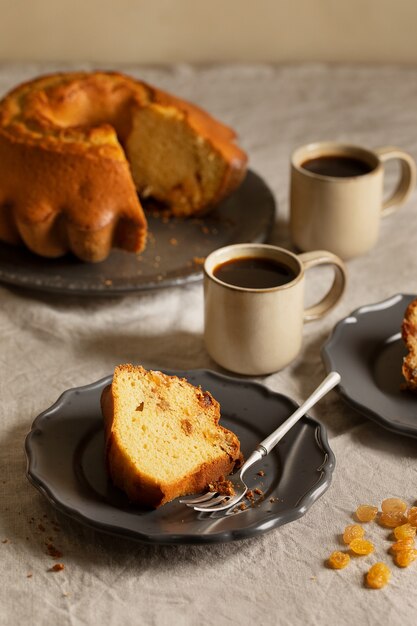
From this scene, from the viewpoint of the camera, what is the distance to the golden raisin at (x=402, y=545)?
1.71m

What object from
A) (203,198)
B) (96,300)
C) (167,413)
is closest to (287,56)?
(203,198)

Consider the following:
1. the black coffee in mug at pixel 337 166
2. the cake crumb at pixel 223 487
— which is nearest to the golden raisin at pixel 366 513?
the cake crumb at pixel 223 487

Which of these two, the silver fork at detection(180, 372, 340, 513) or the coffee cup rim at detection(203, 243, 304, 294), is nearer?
the silver fork at detection(180, 372, 340, 513)

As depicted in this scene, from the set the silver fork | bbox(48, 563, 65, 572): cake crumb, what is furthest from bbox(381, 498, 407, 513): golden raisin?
bbox(48, 563, 65, 572): cake crumb

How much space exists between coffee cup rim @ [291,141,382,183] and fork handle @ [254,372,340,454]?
79cm

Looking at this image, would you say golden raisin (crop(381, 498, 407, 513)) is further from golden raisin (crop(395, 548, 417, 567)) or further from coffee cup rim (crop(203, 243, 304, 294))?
coffee cup rim (crop(203, 243, 304, 294))

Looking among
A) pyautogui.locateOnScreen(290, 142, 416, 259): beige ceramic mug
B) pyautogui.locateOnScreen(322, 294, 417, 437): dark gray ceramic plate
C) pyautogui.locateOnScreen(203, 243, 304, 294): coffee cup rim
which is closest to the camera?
pyautogui.locateOnScreen(322, 294, 417, 437): dark gray ceramic plate

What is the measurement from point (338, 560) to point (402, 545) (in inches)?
4.8

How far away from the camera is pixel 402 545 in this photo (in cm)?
171

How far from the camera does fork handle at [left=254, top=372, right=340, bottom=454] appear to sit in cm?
184

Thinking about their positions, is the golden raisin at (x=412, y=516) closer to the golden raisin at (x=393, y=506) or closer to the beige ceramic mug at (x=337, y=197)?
the golden raisin at (x=393, y=506)

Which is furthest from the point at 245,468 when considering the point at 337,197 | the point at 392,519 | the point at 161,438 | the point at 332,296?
the point at 337,197

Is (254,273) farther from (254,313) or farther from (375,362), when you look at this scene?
(375,362)

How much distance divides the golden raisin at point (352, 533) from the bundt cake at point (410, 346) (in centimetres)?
42
